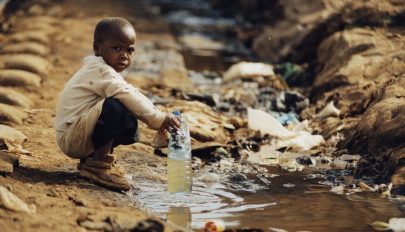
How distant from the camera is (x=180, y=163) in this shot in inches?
180

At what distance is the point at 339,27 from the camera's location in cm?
910

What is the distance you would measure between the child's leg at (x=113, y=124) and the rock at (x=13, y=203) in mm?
733

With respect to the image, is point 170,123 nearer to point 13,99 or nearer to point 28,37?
point 13,99

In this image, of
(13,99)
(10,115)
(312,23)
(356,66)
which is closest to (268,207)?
(10,115)

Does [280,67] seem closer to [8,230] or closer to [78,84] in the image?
[78,84]

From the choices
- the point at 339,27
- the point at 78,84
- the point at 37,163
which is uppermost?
the point at 339,27

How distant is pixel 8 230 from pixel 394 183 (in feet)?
8.24

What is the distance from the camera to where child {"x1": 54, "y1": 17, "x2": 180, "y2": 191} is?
401cm

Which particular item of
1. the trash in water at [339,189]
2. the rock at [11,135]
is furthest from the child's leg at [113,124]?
the trash in water at [339,189]

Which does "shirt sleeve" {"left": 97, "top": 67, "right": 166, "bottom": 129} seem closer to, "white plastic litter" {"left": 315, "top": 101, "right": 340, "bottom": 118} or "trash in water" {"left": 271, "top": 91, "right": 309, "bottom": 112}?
"white plastic litter" {"left": 315, "top": 101, "right": 340, "bottom": 118}

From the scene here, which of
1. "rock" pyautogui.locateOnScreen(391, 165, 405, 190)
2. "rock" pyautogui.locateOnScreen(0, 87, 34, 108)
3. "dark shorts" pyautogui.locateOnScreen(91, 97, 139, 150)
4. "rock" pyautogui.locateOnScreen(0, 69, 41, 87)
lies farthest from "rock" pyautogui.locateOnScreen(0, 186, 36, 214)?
"rock" pyautogui.locateOnScreen(0, 69, 41, 87)

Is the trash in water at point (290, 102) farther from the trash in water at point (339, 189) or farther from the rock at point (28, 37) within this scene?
the rock at point (28, 37)

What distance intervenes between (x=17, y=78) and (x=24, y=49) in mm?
1501

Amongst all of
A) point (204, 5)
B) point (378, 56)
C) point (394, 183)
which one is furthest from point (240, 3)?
point (394, 183)
